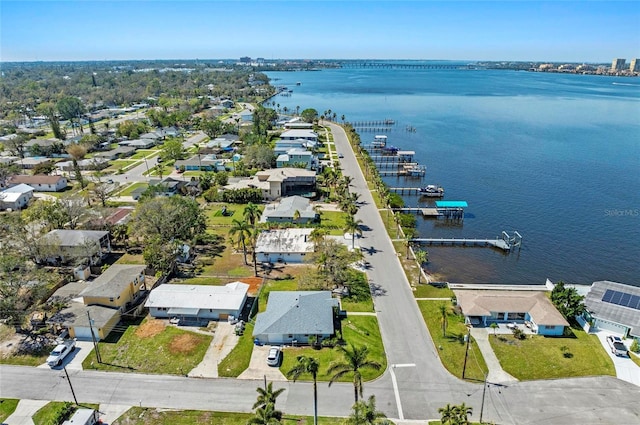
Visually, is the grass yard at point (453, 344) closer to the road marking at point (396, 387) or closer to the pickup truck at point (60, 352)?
the road marking at point (396, 387)

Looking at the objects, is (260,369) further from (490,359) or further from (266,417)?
(490,359)

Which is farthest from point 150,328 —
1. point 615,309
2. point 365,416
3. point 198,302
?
point 615,309

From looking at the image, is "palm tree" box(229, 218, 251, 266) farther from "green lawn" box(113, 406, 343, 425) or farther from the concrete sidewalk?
the concrete sidewalk

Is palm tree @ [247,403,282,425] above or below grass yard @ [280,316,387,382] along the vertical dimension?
above

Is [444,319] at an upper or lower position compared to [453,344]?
upper

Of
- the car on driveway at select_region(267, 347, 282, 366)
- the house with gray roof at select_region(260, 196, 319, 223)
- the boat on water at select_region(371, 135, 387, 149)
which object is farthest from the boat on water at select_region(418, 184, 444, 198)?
the car on driveway at select_region(267, 347, 282, 366)

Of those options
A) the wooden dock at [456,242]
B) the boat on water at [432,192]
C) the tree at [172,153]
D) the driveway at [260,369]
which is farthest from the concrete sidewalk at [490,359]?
the tree at [172,153]
